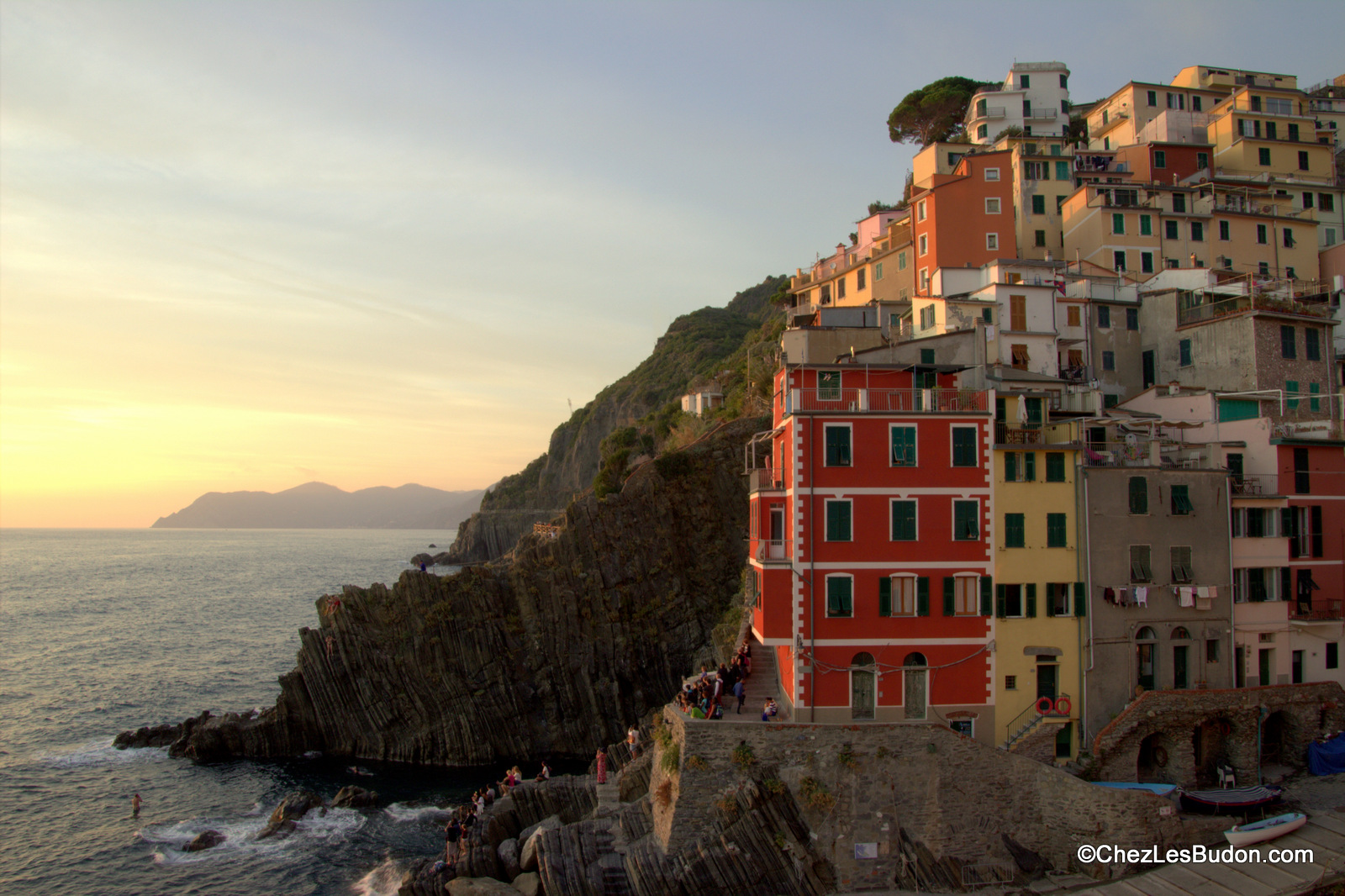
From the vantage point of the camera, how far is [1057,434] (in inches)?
1154

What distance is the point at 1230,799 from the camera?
25516mm

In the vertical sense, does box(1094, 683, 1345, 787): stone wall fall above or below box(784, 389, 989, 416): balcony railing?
below

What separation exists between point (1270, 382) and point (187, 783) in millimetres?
56333

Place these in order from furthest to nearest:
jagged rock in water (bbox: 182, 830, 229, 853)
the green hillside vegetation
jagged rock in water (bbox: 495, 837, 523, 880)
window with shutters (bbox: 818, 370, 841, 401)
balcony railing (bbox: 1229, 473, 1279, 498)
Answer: the green hillside vegetation, jagged rock in water (bbox: 182, 830, 229, 853), balcony railing (bbox: 1229, 473, 1279, 498), window with shutters (bbox: 818, 370, 841, 401), jagged rock in water (bbox: 495, 837, 523, 880)

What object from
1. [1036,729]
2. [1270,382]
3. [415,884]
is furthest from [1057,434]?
[415,884]

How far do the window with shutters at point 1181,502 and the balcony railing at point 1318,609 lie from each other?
6339 mm

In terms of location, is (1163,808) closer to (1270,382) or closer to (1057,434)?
(1057,434)

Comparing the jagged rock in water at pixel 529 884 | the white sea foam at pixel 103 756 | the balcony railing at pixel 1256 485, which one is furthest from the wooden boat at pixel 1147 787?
the white sea foam at pixel 103 756

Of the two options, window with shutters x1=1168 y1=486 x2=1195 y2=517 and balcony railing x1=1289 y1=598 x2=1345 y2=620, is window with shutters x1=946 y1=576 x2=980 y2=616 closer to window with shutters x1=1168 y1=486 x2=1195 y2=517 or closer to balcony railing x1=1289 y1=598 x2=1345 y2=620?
window with shutters x1=1168 y1=486 x2=1195 y2=517

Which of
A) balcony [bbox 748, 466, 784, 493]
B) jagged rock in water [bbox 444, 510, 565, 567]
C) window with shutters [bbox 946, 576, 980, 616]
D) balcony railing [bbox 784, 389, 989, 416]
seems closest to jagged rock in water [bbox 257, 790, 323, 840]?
balcony [bbox 748, 466, 784, 493]

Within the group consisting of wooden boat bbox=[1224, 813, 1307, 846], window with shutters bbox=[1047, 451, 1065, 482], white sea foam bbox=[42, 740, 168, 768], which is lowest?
white sea foam bbox=[42, 740, 168, 768]

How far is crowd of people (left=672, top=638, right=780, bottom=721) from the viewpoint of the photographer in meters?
26.6

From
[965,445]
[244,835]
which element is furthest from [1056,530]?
[244,835]

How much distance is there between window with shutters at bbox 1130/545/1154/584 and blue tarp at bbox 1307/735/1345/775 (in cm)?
840
